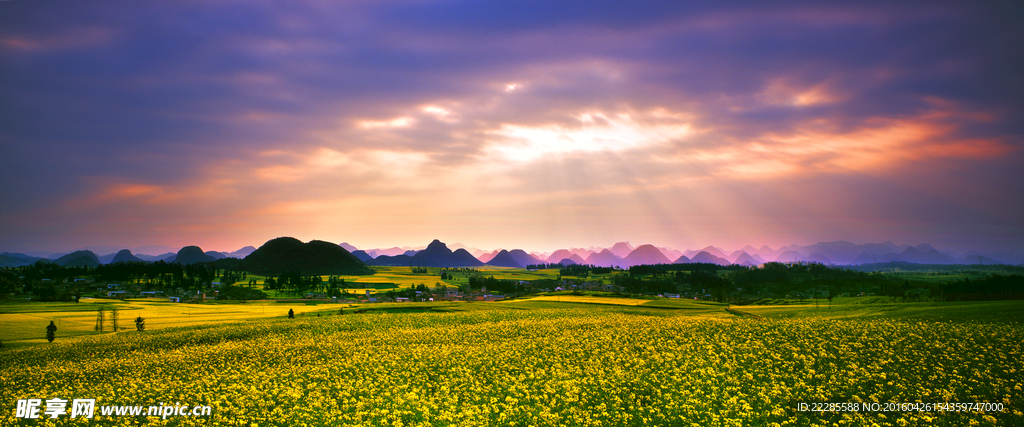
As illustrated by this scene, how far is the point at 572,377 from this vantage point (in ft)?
73.2

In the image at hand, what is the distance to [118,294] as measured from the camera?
149000mm

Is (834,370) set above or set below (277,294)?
above

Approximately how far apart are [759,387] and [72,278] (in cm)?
27253

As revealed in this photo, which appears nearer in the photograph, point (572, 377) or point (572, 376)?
point (572, 377)

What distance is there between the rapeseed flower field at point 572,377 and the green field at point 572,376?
0.31 feet

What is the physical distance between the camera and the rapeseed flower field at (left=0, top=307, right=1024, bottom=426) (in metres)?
17.1

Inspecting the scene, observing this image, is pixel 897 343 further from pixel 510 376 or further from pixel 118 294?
pixel 118 294

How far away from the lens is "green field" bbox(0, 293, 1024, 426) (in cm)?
1714

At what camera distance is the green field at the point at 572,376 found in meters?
17.1

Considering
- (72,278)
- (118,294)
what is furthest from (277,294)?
(72,278)

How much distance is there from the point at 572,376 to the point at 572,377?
21cm

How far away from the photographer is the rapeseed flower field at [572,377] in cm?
1706

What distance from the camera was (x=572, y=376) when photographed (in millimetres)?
22500

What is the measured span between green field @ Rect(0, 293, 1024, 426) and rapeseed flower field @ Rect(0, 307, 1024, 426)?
0.31ft
